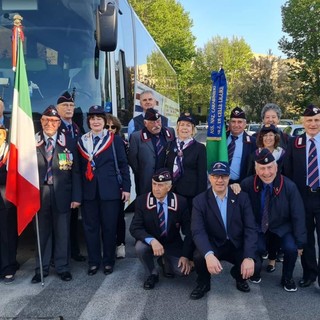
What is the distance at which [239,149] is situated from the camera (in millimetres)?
5109

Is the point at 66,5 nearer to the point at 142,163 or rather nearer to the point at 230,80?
the point at 142,163

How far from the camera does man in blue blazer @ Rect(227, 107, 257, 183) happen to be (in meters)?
5.09

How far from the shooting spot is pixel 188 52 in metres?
36.7

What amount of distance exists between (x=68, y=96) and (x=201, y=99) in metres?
54.8

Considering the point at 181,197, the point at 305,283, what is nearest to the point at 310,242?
the point at 305,283

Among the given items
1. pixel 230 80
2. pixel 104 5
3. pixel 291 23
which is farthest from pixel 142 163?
pixel 230 80

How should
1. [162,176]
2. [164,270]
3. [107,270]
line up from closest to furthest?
[162,176], [164,270], [107,270]

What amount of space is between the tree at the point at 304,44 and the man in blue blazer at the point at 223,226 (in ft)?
97.8

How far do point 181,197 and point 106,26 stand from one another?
2.13 meters

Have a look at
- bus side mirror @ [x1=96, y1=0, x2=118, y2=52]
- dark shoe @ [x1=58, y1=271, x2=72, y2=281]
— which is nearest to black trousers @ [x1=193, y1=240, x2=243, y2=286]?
dark shoe @ [x1=58, y1=271, x2=72, y2=281]

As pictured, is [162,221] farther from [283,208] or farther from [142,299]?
[283,208]

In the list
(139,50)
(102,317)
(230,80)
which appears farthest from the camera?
(230,80)

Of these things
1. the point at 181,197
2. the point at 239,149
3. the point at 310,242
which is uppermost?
the point at 239,149

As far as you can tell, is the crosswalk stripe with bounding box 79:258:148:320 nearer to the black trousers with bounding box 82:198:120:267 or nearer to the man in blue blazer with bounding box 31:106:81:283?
the black trousers with bounding box 82:198:120:267
